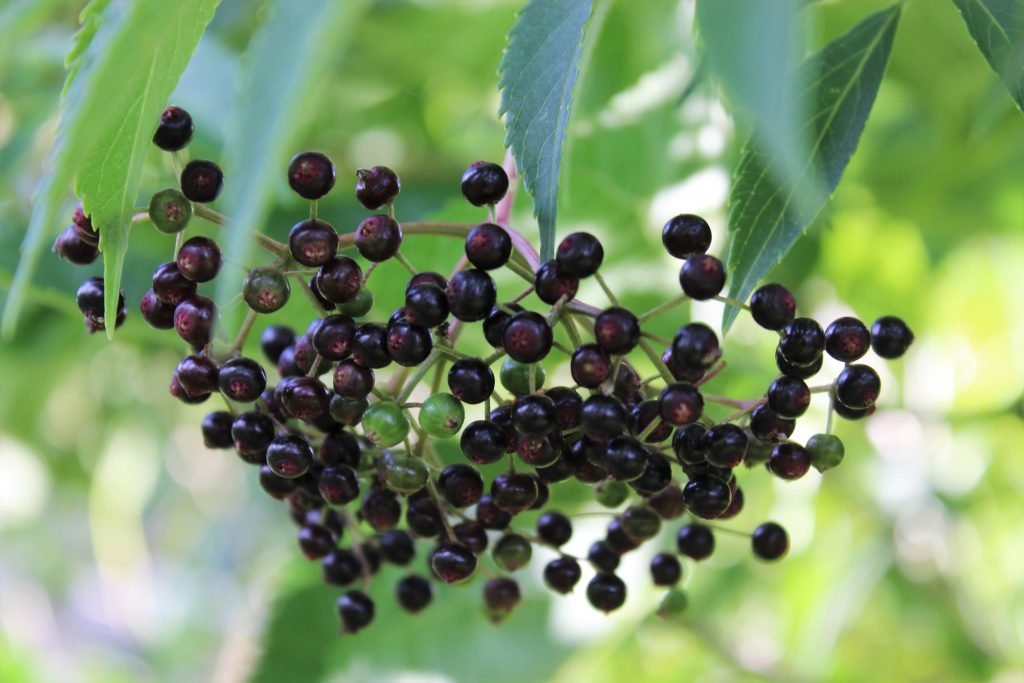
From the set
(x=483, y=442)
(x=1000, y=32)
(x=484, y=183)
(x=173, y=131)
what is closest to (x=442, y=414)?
(x=483, y=442)

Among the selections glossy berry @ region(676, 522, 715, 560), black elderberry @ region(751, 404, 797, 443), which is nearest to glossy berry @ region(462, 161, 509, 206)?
black elderberry @ region(751, 404, 797, 443)

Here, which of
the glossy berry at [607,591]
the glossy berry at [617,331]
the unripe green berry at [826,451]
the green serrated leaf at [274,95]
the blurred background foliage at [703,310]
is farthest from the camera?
the blurred background foliage at [703,310]

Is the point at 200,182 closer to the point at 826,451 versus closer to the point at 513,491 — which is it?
the point at 513,491

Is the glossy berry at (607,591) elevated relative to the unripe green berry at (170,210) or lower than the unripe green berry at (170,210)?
lower

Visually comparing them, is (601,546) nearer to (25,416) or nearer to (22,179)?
(22,179)

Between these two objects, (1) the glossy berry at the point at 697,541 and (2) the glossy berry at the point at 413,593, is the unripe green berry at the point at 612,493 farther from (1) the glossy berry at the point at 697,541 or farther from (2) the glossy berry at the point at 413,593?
(2) the glossy berry at the point at 413,593

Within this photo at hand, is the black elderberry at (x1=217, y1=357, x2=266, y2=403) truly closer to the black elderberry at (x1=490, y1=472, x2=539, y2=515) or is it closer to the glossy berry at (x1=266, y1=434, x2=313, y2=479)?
the glossy berry at (x1=266, y1=434, x2=313, y2=479)

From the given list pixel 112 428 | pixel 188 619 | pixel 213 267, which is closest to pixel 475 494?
pixel 213 267

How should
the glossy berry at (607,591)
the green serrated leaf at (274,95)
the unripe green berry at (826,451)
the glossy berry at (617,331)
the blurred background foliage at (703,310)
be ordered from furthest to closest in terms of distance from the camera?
the blurred background foliage at (703,310) → the glossy berry at (607,591) → the unripe green berry at (826,451) → the glossy berry at (617,331) → the green serrated leaf at (274,95)

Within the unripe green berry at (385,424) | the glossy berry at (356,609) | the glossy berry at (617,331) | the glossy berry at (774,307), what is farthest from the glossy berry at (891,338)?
the glossy berry at (356,609)
